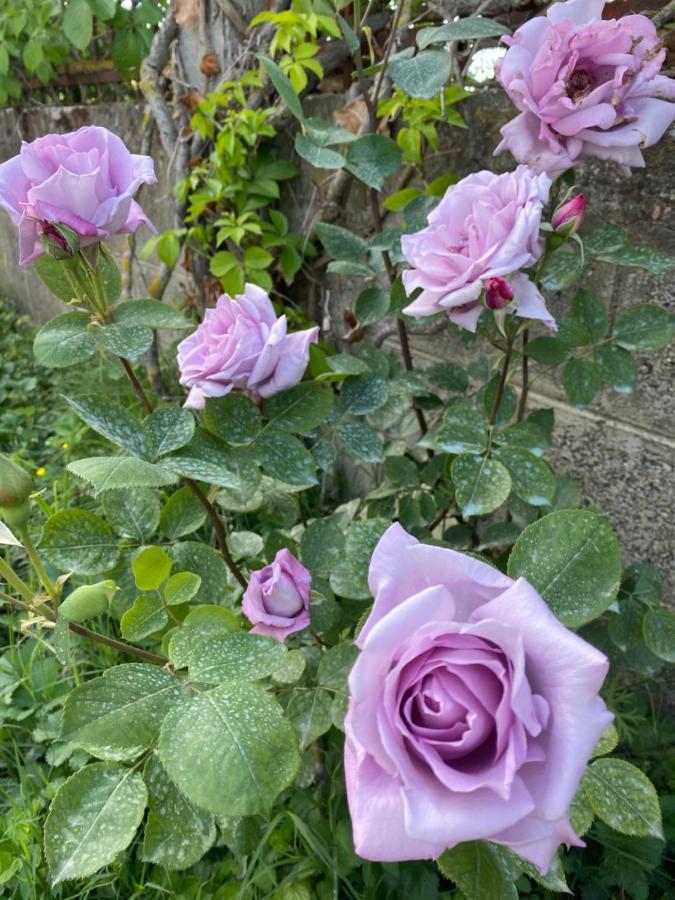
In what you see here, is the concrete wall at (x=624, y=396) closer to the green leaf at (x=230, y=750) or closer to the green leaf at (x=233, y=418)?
the green leaf at (x=233, y=418)

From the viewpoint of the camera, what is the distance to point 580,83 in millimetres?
855

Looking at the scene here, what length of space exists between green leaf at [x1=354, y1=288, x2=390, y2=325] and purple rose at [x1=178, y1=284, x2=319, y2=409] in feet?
0.93

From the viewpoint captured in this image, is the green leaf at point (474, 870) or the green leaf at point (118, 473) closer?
the green leaf at point (474, 870)

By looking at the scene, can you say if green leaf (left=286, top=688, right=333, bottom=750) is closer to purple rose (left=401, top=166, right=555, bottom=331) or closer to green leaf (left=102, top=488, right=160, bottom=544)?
green leaf (left=102, top=488, right=160, bottom=544)

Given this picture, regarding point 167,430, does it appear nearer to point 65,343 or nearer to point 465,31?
point 65,343

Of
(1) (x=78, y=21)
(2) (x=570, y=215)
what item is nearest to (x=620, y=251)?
(2) (x=570, y=215)

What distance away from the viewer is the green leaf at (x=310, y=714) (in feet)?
2.77

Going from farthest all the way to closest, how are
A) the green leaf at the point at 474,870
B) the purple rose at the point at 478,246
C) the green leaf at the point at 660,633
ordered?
1. the green leaf at the point at 660,633
2. the purple rose at the point at 478,246
3. the green leaf at the point at 474,870

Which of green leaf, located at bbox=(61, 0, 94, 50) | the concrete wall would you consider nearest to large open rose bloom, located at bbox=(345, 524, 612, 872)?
the concrete wall

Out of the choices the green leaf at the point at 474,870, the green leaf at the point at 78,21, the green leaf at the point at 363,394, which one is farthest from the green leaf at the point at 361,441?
the green leaf at the point at 78,21

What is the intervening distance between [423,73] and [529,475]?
0.58 m

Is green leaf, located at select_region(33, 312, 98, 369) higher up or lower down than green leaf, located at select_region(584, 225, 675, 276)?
higher up

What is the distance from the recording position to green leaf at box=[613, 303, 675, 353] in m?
1.00

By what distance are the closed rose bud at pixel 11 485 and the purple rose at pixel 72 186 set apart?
0.91 feet
